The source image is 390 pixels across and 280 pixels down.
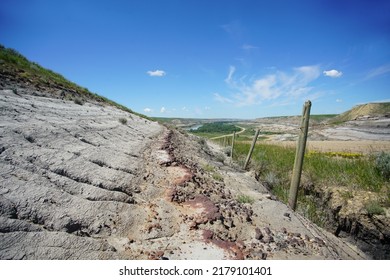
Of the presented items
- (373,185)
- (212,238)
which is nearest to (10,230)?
(212,238)

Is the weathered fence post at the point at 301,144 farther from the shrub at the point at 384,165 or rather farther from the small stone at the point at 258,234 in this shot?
the shrub at the point at 384,165

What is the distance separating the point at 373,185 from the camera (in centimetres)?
732

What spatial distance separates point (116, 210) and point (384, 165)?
8.08m

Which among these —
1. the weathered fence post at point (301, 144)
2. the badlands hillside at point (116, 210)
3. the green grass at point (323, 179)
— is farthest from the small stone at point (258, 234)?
the green grass at point (323, 179)

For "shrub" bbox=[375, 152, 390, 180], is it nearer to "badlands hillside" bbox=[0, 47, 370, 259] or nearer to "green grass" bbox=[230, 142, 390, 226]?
"green grass" bbox=[230, 142, 390, 226]

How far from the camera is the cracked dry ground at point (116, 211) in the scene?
9.22 ft

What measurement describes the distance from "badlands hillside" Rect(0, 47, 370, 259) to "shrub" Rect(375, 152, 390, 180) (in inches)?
187

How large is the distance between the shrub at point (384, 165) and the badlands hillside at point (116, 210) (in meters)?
4.75

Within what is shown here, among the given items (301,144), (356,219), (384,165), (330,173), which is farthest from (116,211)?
(384,165)

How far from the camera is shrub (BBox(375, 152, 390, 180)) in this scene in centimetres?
788

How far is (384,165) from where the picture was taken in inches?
320

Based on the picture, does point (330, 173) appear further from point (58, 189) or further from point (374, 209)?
point (58, 189)

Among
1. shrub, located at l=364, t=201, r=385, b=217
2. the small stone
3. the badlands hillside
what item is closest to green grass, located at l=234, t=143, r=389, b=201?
shrub, located at l=364, t=201, r=385, b=217
